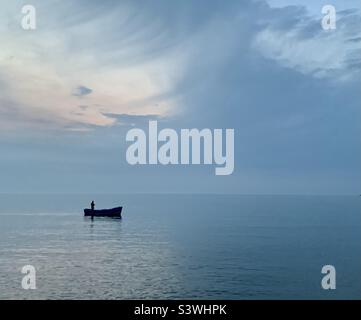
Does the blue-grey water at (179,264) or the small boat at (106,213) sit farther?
the small boat at (106,213)
